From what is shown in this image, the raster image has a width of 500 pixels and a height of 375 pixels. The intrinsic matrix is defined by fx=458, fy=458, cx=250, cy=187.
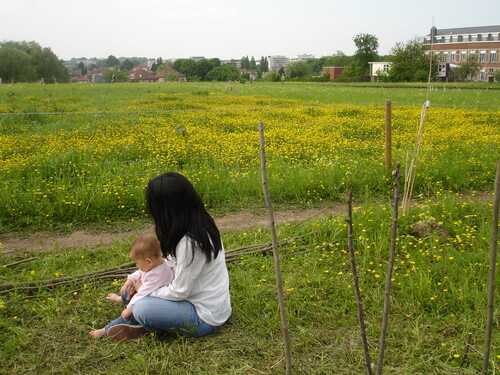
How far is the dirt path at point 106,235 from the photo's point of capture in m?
5.07

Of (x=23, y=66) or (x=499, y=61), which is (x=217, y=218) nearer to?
(x=23, y=66)

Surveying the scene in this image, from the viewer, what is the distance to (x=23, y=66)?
43469mm

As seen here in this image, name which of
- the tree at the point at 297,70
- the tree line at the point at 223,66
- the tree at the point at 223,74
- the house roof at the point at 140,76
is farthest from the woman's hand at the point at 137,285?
the tree at the point at 297,70

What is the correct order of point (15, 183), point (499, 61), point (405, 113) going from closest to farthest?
point (15, 183) < point (405, 113) < point (499, 61)

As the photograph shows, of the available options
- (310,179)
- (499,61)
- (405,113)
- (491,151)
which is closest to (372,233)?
(310,179)

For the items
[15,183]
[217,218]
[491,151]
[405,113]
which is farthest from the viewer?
[405,113]

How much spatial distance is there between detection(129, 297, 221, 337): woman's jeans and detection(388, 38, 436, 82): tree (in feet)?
181

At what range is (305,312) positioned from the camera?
354 cm

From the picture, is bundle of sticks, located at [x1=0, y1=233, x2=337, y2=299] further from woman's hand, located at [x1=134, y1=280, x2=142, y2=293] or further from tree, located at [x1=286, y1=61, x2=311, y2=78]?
tree, located at [x1=286, y1=61, x2=311, y2=78]

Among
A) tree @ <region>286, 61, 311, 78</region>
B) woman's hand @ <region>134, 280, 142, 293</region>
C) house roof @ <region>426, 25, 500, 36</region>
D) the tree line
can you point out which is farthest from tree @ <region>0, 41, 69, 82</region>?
house roof @ <region>426, 25, 500, 36</region>

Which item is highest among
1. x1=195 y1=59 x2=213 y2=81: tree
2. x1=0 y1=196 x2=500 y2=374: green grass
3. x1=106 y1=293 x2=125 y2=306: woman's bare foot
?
x1=195 y1=59 x2=213 y2=81: tree

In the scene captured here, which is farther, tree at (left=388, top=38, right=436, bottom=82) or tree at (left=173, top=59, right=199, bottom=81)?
tree at (left=173, top=59, right=199, bottom=81)

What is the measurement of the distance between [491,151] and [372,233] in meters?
4.61

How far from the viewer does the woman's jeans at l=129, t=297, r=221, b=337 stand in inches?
122
